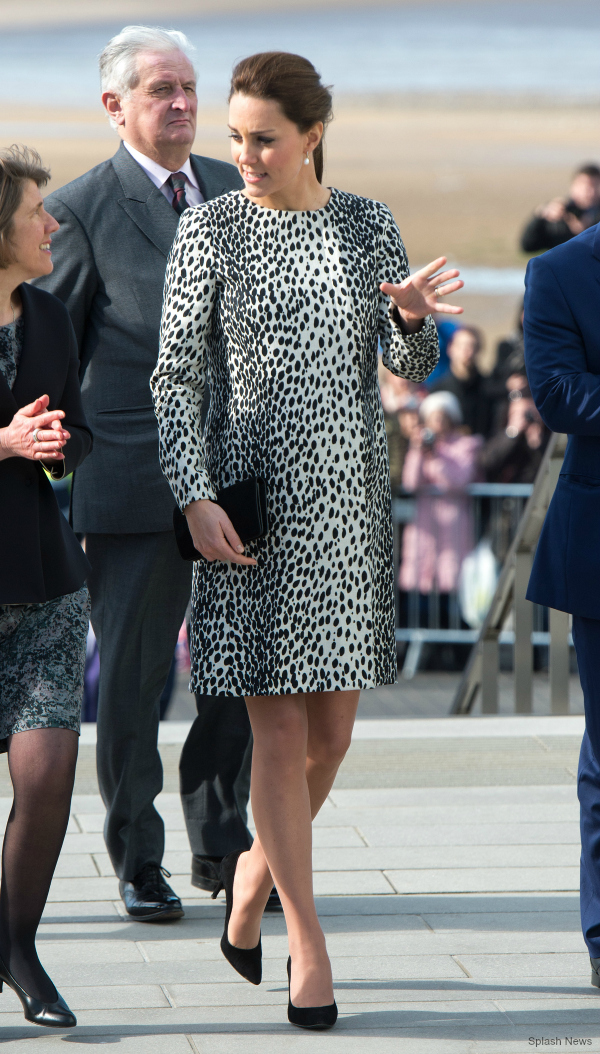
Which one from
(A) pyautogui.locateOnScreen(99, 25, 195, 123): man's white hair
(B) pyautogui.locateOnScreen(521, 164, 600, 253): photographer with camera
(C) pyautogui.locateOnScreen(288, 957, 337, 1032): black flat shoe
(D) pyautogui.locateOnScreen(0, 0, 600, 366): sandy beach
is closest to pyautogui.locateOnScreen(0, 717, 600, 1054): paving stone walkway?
(C) pyautogui.locateOnScreen(288, 957, 337, 1032): black flat shoe

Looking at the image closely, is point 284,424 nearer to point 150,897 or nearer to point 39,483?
point 39,483

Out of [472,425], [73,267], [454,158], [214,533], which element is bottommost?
[214,533]

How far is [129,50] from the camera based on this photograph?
12.0ft

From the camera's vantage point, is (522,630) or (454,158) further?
(454,158)

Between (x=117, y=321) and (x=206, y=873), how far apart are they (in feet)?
4.64

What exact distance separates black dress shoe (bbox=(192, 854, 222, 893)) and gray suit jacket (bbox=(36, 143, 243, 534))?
2.83ft

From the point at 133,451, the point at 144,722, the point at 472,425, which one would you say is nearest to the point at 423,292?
the point at 133,451

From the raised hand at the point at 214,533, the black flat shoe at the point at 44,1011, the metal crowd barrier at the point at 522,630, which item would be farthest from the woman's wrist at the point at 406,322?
the metal crowd barrier at the point at 522,630

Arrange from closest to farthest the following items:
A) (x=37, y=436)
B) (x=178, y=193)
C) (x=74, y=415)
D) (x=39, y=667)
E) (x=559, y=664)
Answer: (x=37, y=436), (x=39, y=667), (x=74, y=415), (x=178, y=193), (x=559, y=664)

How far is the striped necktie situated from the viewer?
3.74 metres

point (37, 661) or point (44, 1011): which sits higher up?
point (37, 661)

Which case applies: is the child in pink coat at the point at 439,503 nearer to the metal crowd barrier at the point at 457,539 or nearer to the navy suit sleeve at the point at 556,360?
the metal crowd barrier at the point at 457,539

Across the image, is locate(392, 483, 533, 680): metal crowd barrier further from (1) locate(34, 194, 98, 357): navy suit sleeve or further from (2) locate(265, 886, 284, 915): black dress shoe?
(1) locate(34, 194, 98, 357): navy suit sleeve

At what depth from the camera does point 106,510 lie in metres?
3.63
